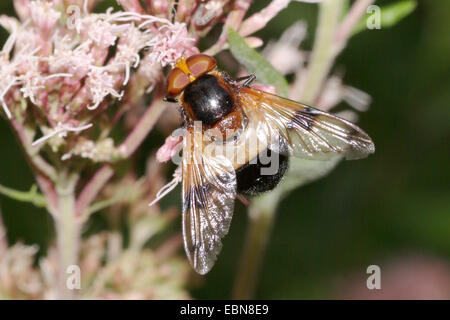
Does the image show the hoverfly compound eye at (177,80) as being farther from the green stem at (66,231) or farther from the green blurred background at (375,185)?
the green blurred background at (375,185)

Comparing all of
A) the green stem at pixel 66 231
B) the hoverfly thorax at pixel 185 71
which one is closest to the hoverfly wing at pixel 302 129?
the hoverfly thorax at pixel 185 71

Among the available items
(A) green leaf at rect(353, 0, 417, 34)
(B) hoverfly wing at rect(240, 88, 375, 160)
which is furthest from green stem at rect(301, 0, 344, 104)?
(B) hoverfly wing at rect(240, 88, 375, 160)

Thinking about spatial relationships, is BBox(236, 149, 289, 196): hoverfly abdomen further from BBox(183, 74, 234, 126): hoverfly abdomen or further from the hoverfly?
BBox(183, 74, 234, 126): hoverfly abdomen

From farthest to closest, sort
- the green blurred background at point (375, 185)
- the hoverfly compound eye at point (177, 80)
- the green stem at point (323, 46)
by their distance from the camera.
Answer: the green blurred background at point (375, 185)
the green stem at point (323, 46)
the hoverfly compound eye at point (177, 80)

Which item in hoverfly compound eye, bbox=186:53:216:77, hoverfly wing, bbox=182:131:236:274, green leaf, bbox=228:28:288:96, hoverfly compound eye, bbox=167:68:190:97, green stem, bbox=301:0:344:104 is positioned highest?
green stem, bbox=301:0:344:104

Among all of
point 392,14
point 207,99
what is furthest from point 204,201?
point 392,14

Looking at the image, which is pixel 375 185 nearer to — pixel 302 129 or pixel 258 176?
pixel 302 129

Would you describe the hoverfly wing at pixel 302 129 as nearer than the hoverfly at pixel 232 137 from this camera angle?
No
